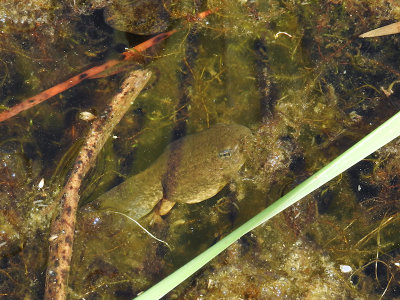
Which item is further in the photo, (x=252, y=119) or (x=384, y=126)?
(x=252, y=119)

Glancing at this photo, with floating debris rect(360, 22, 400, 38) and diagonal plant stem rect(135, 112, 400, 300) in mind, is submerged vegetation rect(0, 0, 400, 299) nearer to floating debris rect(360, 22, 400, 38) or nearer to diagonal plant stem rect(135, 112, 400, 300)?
floating debris rect(360, 22, 400, 38)

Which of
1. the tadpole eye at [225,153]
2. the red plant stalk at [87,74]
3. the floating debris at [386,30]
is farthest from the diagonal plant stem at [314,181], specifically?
the red plant stalk at [87,74]

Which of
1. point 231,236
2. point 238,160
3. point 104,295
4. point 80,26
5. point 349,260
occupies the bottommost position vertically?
point 349,260

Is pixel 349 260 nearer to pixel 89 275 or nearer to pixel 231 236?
pixel 231 236

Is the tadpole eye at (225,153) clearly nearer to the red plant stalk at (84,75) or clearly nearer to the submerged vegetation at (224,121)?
the submerged vegetation at (224,121)

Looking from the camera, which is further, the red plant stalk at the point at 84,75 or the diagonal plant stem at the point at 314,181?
the red plant stalk at the point at 84,75


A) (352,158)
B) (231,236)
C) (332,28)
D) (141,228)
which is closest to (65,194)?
(141,228)

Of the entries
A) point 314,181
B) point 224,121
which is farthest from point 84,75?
point 314,181
